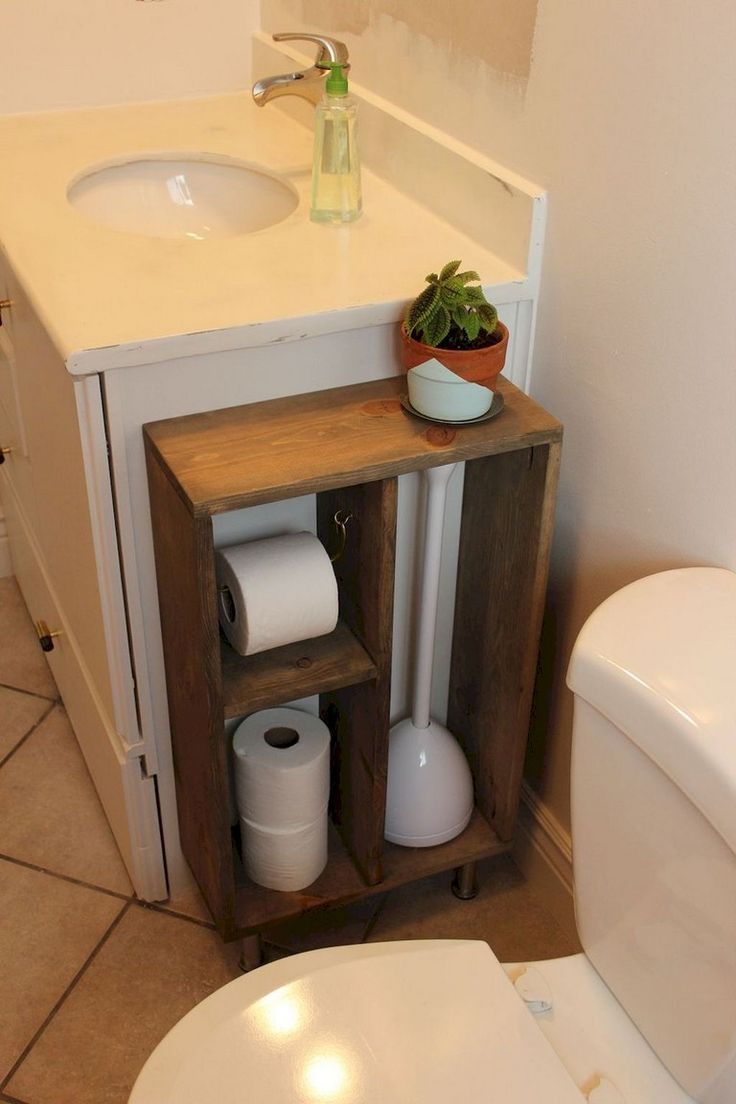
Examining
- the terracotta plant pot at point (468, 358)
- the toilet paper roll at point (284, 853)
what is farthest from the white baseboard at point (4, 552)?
the terracotta plant pot at point (468, 358)

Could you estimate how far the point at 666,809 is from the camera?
3.08 ft

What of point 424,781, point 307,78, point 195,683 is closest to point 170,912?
point 424,781

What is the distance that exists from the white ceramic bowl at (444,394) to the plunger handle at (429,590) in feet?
0.21

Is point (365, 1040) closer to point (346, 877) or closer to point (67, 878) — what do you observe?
point (346, 877)

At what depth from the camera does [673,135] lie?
3.41ft

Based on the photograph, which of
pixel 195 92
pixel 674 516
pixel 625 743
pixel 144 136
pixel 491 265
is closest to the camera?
pixel 625 743

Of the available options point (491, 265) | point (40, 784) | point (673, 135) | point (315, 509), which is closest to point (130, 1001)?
point (40, 784)

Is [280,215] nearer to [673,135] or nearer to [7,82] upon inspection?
[7,82]

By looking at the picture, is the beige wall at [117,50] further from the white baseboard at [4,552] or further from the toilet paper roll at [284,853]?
the toilet paper roll at [284,853]

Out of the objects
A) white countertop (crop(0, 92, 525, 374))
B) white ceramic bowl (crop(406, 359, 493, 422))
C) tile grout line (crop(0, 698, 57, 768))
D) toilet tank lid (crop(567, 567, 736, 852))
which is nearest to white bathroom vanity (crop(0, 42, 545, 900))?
white countertop (crop(0, 92, 525, 374))

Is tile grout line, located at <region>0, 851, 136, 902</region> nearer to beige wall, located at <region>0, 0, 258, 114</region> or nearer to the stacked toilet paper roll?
the stacked toilet paper roll

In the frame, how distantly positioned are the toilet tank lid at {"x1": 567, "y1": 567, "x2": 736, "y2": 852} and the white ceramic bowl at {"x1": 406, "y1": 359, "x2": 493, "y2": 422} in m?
0.25

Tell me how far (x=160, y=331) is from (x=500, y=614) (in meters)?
0.53

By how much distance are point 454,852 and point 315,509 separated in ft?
1.60
